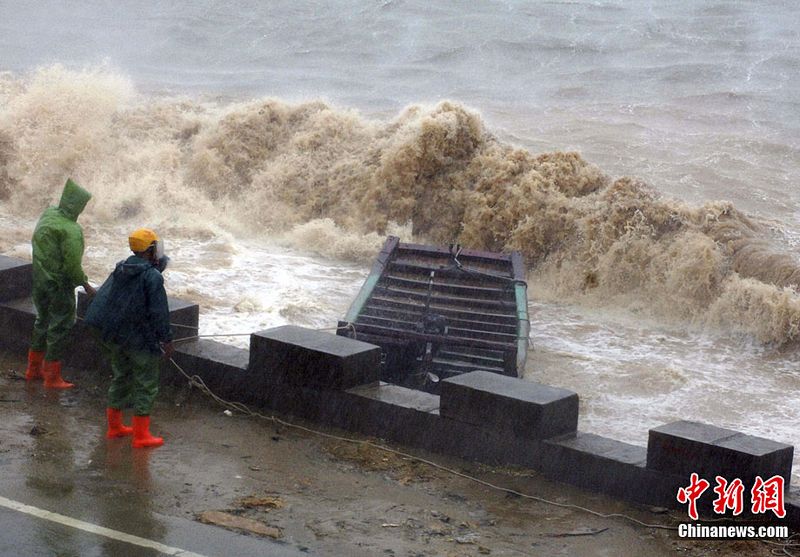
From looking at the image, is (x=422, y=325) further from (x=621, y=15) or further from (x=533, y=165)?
(x=621, y=15)

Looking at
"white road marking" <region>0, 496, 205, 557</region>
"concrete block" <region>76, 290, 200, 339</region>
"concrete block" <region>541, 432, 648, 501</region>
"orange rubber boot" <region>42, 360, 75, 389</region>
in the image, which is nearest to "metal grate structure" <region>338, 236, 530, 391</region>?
"concrete block" <region>76, 290, 200, 339</region>

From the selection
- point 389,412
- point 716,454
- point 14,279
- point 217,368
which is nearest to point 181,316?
point 217,368

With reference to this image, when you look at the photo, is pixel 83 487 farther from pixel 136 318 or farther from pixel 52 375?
pixel 52 375

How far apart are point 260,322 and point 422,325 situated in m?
3.58

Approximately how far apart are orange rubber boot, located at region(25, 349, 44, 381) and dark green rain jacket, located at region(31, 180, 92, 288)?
71 centimetres

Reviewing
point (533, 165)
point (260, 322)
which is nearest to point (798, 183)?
point (533, 165)

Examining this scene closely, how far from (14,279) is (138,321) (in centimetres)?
265

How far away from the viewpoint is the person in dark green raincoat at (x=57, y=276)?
795 cm

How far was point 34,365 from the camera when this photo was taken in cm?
848

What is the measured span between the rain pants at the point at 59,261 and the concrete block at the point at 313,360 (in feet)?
4.81

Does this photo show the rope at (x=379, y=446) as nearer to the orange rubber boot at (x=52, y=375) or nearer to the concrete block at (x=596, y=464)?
the concrete block at (x=596, y=464)

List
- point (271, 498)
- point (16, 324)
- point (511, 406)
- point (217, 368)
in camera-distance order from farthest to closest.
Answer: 1. point (16, 324)
2. point (217, 368)
3. point (511, 406)
4. point (271, 498)

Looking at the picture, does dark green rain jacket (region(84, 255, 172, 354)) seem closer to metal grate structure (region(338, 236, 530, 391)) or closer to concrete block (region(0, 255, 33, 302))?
concrete block (region(0, 255, 33, 302))

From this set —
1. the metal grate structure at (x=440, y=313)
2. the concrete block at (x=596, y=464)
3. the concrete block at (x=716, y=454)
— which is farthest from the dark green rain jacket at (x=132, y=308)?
the concrete block at (x=716, y=454)
